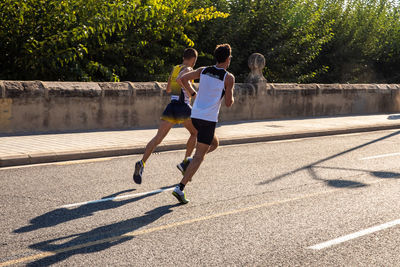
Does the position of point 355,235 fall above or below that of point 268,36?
below

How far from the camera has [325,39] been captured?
858 inches

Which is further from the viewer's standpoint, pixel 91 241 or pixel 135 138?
pixel 135 138

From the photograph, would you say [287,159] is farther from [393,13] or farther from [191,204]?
[393,13]

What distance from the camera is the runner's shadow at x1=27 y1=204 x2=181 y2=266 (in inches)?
179

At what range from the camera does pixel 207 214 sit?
5.98m

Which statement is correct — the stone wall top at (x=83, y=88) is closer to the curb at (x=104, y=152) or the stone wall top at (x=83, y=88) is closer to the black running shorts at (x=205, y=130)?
the curb at (x=104, y=152)

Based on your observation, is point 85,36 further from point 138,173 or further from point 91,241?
point 91,241

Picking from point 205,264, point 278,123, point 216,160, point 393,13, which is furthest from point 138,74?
point 393,13

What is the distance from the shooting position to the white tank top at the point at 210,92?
6.33 meters

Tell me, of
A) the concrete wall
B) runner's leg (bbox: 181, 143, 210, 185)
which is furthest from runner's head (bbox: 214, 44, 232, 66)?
the concrete wall

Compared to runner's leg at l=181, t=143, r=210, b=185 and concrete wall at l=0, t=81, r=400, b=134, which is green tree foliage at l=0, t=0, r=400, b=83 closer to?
concrete wall at l=0, t=81, r=400, b=134

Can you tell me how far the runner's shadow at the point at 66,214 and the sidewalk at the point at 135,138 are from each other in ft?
9.57

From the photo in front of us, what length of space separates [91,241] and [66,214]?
1027mm

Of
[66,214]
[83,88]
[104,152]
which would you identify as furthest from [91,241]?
[83,88]
